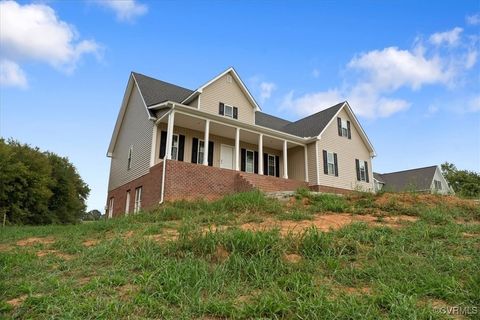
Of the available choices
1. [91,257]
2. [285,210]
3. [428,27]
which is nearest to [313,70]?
[428,27]

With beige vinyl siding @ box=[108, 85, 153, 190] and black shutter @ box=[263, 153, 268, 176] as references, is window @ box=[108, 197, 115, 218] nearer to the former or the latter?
beige vinyl siding @ box=[108, 85, 153, 190]

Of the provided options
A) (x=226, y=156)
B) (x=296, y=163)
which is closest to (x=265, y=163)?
(x=296, y=163)

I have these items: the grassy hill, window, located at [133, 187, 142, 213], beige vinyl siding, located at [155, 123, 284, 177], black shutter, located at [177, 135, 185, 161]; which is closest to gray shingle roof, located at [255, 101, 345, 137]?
beige vinyl siding, located at [155, 123, 284, 177]

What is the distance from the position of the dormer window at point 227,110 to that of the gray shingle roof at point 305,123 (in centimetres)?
301

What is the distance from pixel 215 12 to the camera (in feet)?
37.5

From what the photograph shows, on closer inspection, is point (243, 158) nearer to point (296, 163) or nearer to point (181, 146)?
point (296, 163)

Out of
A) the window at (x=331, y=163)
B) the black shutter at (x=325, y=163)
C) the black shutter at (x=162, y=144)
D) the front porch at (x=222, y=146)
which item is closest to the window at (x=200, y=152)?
the front porch at (x=222, y=146)

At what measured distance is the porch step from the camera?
14.7 m

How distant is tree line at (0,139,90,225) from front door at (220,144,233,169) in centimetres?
1112

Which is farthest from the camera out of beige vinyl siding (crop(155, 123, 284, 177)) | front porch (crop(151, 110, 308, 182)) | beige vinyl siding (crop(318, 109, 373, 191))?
beige vinyl siding (crop(318, 109, 373, 191))

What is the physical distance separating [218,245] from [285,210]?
13.0 feet

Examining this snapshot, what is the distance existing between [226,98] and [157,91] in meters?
3.72

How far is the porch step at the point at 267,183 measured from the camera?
14.7 meters

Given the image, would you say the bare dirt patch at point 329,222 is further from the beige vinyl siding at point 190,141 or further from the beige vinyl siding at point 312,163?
the beige vinyl siding at point 312,163
